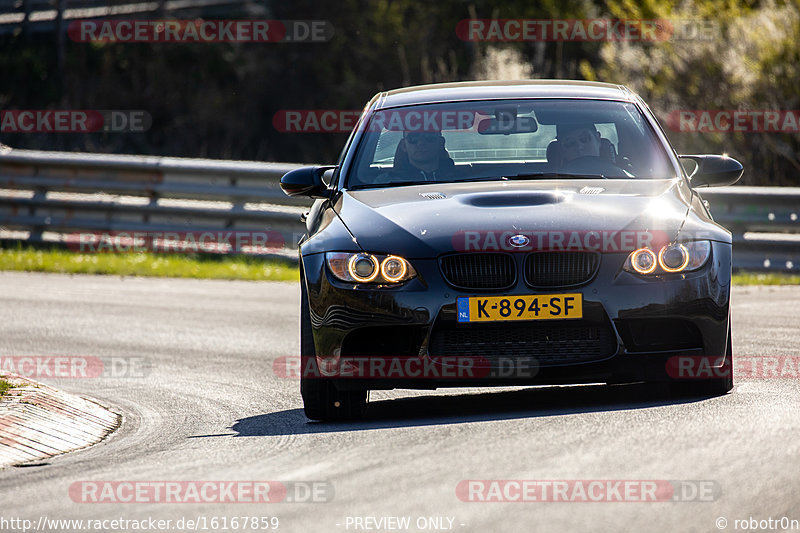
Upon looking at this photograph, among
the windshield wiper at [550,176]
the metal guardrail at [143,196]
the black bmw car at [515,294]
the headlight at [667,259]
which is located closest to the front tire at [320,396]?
the black bmw car at [515,294]

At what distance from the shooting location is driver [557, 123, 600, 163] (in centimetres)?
747

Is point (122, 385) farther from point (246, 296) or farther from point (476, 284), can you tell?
point (246, 296)

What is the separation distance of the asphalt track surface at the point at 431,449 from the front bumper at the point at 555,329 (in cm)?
21

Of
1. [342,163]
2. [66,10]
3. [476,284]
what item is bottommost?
[476,284]

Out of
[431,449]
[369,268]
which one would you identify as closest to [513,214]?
[369,268]

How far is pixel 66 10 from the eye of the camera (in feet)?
137

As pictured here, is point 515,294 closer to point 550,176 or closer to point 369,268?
point 369,268

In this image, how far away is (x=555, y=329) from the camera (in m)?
6.31

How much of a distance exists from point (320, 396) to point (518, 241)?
123cm

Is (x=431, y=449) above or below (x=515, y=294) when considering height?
below

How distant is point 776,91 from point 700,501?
1718 cm

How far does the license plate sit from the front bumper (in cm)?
3

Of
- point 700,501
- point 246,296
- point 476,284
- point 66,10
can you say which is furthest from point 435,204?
point 66,10

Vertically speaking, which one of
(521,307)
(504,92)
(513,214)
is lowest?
(521,307)
